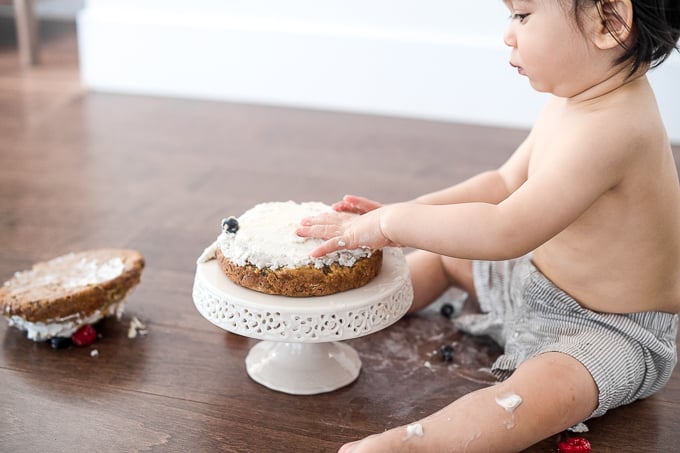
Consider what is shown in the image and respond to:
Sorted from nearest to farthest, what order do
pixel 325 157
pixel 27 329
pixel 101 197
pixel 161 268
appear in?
pixel 27 329 → pixel 161 268 → pixel 101 197 → pixel 325 157

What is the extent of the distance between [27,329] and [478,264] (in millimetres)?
731

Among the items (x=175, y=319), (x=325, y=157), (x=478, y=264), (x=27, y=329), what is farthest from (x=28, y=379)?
(x=325, y=157)

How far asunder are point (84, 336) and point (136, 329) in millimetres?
90

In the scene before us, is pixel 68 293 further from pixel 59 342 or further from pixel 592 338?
pixel 592 338

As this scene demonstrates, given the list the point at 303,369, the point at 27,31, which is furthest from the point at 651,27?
the point at 27,31

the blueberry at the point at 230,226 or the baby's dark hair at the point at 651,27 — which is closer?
the baby's dark hair at the point at 651,27

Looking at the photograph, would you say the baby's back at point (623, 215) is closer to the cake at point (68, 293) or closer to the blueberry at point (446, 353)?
the blueberry at point (446, 353)

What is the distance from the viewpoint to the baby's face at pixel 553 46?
1.10 meters

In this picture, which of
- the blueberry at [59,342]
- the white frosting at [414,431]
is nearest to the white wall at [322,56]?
the blueberry at [59,342]

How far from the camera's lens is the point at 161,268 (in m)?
1.65

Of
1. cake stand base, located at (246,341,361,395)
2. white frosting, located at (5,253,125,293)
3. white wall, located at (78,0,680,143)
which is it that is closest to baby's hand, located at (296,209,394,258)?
cake stand base, located at (246,341,361,395)

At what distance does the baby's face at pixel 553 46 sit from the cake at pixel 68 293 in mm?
718

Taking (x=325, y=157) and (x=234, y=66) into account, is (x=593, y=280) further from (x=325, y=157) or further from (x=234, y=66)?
(x=234, y=66)

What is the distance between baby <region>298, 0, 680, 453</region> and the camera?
109cm
